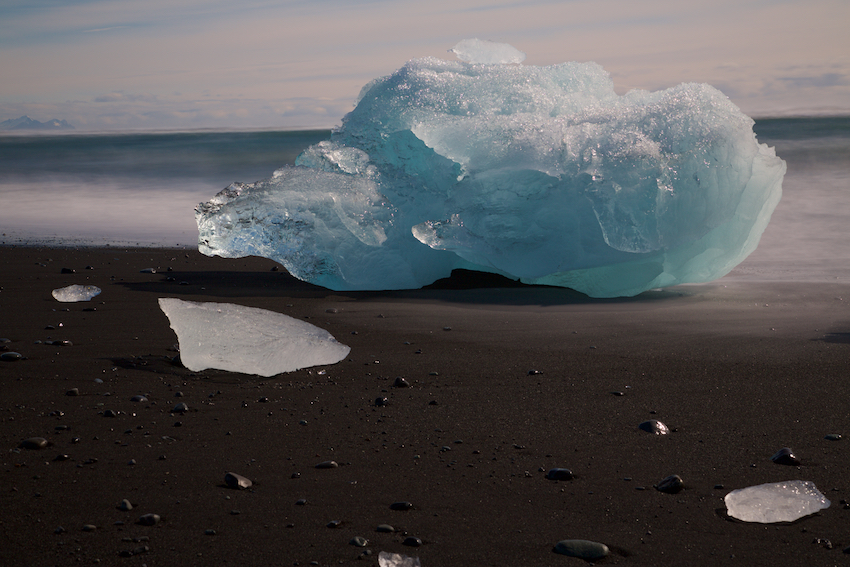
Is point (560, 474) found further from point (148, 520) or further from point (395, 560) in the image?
point (148, 520)

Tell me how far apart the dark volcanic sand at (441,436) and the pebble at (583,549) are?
0.07ft

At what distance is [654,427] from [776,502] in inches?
23.2

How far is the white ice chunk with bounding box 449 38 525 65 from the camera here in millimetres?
6340

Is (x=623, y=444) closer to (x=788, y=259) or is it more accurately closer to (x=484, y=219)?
(x=484, y=219)

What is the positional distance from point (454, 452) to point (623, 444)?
57 centimetres

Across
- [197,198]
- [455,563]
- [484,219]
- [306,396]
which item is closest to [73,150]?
[197,198]

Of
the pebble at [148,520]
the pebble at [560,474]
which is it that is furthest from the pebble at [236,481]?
the pebble at [560,474]

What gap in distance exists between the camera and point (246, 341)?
132 inches

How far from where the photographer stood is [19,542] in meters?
1.77

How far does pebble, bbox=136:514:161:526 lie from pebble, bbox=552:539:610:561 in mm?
1011

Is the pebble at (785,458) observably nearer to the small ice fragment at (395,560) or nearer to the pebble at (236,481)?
the small ice fragment at (395,560)

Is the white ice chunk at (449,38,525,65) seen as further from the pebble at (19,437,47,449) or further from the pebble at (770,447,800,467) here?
the pebble at (19,437,47,449)

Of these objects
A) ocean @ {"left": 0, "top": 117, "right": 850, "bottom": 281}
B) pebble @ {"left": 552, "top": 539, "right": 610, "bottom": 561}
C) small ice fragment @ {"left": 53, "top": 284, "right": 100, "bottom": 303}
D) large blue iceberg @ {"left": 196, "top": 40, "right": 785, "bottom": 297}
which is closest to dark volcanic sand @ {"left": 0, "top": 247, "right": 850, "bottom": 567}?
pebble @ {"left": 552, "top": 539, "right": 610, "bottom": 561}

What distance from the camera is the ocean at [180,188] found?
772 cm
